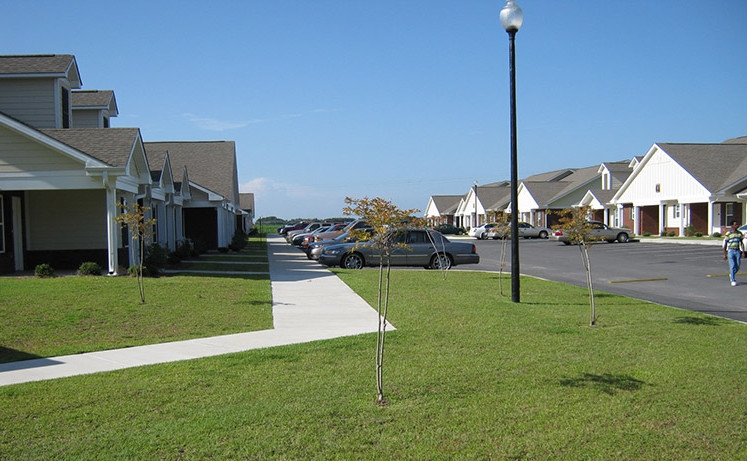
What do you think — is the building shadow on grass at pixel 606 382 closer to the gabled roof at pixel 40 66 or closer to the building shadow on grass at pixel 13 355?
the building shadow on grass at pixel 13 355

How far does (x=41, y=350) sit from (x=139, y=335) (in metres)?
1.40

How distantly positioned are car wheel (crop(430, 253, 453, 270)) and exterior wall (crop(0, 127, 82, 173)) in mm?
11780

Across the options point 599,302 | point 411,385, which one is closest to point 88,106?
point 599,302

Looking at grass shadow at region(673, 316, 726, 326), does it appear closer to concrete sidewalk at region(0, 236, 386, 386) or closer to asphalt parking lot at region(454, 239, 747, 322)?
asphalt parking lot at region(454, 239, 747, 322)

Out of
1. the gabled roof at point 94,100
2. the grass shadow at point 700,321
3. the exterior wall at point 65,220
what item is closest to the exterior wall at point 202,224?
the gabled roof at point 94,100

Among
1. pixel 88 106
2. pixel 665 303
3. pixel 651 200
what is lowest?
pixel 665 303

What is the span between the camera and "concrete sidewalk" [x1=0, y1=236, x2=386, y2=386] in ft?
25.0

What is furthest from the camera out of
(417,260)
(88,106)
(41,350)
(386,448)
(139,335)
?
(88,106)

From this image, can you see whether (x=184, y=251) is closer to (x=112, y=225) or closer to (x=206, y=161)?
(x=112, y=225)

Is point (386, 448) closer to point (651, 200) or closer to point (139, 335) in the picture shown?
point (139, 335)

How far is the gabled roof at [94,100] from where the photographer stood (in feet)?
77.4

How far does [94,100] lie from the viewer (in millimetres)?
24047

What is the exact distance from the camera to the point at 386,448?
5047 mm

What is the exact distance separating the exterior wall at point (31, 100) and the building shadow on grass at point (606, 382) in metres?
17.9
